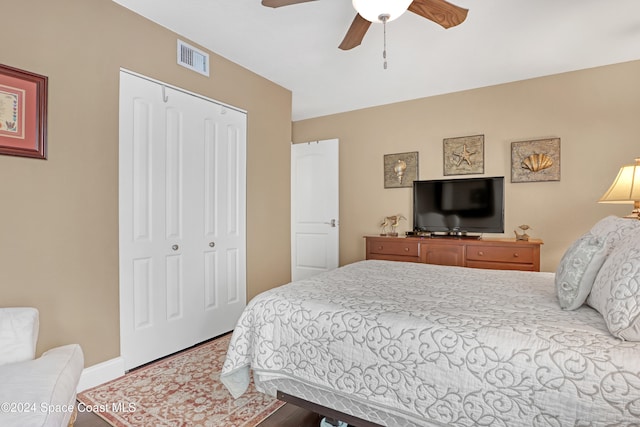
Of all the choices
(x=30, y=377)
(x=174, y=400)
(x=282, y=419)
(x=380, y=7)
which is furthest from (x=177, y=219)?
(x=380, y=7)

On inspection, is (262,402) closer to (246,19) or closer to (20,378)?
(20,378)

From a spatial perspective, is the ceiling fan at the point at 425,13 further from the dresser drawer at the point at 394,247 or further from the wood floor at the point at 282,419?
the dresser drawer at the point at 394,247

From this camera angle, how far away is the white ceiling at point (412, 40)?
94.0 inches

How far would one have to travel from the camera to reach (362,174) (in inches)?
184

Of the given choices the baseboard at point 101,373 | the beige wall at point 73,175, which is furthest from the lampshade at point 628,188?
the baseboard at point 101,373

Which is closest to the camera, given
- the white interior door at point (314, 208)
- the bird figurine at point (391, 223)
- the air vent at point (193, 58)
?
the air vent at point (193, 58)

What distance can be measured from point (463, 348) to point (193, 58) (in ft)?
9.62

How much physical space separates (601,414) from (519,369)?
8.9 inches

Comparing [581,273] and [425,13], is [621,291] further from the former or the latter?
[425,13]

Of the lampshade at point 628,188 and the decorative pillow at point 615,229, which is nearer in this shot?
the decorative pillow at point 615,229

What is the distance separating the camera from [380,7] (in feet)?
5.63

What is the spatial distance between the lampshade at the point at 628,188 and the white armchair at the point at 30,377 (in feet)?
11.1

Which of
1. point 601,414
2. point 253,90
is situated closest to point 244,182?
point 253,90

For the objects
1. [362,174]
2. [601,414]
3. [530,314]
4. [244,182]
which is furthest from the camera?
[362,174]
